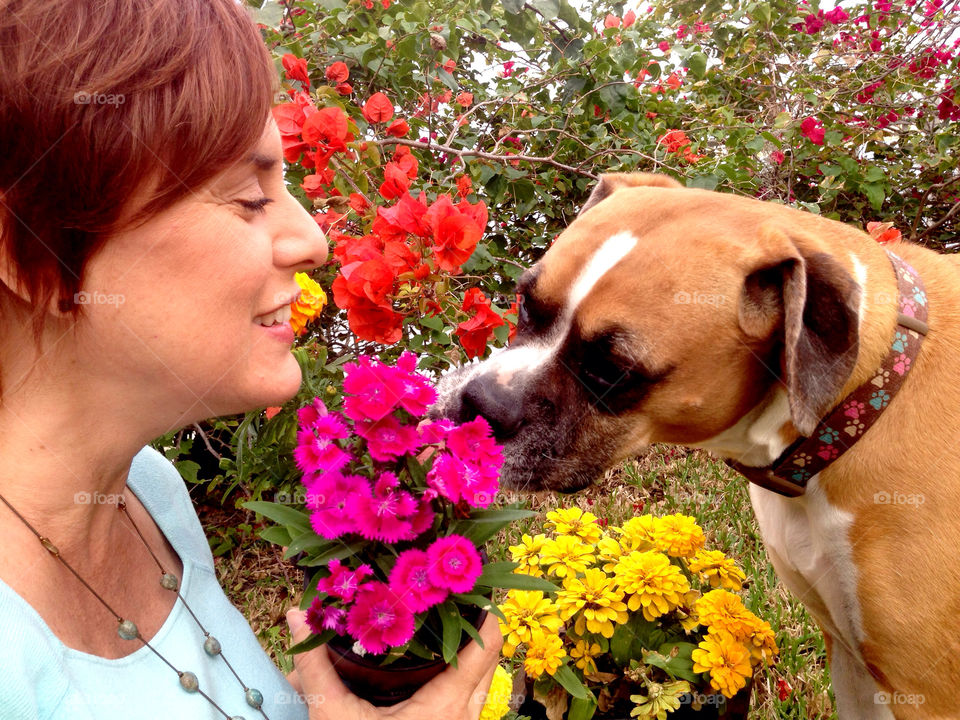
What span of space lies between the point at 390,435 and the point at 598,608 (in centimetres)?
130

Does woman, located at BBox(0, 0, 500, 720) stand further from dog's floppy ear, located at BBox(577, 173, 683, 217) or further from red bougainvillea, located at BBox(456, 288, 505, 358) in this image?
dog's floppy ear, located at BBox(577, 173, 683, 217)

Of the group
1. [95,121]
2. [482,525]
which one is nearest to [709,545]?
[482,525]

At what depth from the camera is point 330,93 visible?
101 inches

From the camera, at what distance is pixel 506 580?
4.41 feet

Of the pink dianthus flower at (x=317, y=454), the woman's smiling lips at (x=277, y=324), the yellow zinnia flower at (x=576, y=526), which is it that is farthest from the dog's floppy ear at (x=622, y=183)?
the pink dianthus flower at (x=317, y=454)

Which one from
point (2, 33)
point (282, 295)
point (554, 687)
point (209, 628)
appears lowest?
point (554, 687)

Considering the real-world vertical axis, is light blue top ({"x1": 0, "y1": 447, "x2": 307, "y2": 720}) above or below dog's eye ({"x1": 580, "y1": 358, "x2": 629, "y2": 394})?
below

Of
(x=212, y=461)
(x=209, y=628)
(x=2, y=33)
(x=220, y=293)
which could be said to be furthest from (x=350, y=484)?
(x=212, y=461)

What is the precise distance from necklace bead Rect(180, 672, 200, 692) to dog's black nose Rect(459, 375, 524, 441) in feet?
3.15

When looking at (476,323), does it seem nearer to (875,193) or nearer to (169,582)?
(169,582)

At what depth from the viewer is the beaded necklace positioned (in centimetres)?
135

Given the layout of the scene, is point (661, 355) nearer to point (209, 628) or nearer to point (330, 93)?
point (209, 628)

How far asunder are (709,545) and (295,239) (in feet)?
8.96

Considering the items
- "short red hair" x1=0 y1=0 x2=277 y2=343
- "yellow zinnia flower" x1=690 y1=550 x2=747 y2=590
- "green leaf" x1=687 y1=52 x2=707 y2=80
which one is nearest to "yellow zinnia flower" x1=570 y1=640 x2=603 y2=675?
"yellow zinnia flower" x1=690 y1=550 x2=747 y2=590
